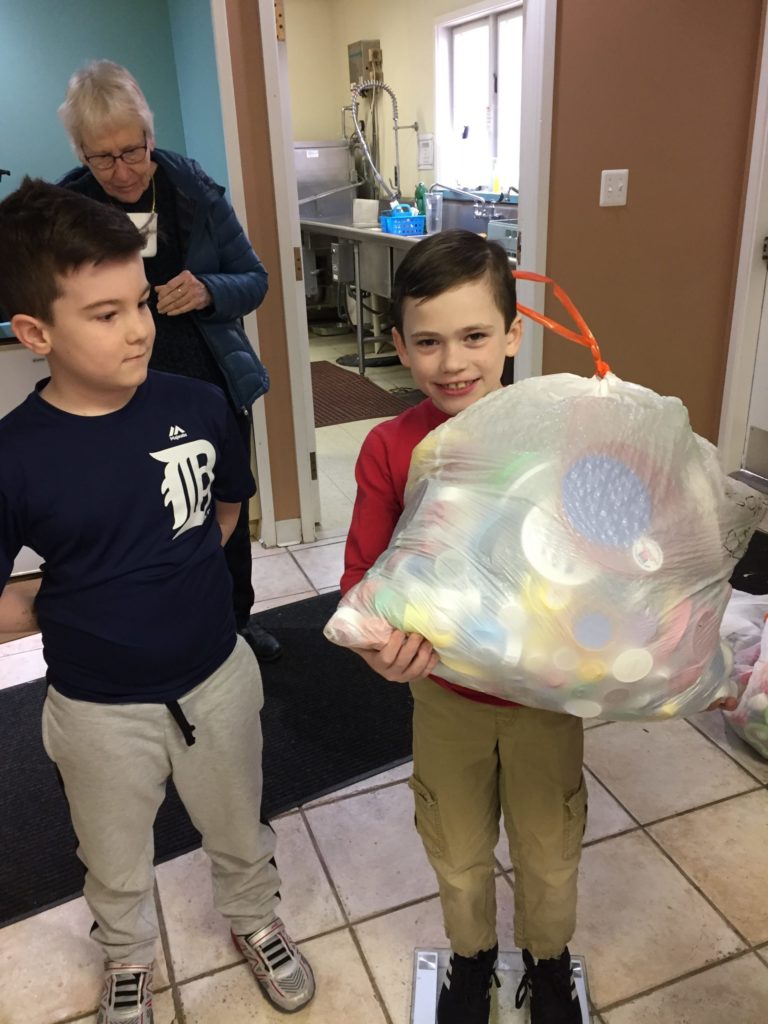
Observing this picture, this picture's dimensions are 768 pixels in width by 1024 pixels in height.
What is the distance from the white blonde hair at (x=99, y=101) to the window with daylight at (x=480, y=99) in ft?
10.8

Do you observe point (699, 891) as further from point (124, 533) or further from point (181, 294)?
point (181, 294)

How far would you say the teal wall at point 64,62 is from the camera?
3.38 metres

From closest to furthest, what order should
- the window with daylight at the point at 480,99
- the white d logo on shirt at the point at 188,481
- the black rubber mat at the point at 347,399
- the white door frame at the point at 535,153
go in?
the white d logo on shirt at the point at 188,481, the white door frame at the point at 535,153, the black rubber mat at the point at 347,399, the window with daylight at the point at 480,99

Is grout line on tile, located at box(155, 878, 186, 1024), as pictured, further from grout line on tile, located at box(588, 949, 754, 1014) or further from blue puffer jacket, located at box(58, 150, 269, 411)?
blue puffer jacket, located at box(58, 150, 269, 411)

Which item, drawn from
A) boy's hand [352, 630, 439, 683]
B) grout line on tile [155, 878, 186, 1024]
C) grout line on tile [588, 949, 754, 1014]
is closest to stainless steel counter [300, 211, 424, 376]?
grout line on tile [155, 878, 186, 1024]

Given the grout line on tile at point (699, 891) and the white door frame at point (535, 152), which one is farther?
the white door frame at point (535, 152)

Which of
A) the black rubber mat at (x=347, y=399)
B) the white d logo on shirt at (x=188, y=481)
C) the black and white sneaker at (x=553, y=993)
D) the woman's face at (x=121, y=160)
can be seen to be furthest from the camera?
the black rubber mat at (x=347, y=399)

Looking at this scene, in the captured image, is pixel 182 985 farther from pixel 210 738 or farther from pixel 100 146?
pixel 100 146

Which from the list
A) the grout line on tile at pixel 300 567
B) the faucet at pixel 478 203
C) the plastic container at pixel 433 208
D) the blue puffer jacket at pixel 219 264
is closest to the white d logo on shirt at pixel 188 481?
the blue puffer jacket at pixel 219 264

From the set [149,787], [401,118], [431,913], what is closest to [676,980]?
[431,913]

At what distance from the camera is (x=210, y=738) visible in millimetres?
1147

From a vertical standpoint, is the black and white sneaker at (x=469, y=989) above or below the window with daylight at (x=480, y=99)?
below

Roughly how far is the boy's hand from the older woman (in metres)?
1.18

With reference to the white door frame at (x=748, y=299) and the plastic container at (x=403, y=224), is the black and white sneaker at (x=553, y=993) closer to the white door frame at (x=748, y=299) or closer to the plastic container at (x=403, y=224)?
the white door frame at (x=748, y=299)
